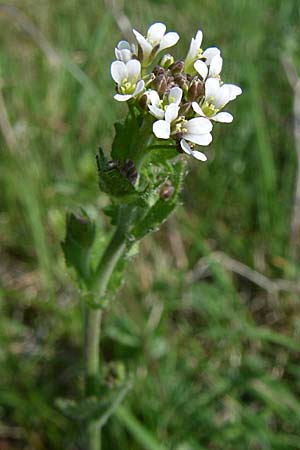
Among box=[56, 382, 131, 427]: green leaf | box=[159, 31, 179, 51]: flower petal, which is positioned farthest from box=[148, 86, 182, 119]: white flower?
box=[56, 382, 131, 427]: green leaf

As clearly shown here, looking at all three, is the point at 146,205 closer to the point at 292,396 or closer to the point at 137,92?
the point at 137,92

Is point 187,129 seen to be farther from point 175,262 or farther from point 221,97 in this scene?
point 175,262

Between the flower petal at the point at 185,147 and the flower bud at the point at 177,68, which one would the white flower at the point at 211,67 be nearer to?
the flower bud at the point at 177,68

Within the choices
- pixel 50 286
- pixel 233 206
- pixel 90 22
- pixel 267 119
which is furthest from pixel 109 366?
pixel 90 22

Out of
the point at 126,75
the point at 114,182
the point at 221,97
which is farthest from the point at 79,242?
the point at 221,97

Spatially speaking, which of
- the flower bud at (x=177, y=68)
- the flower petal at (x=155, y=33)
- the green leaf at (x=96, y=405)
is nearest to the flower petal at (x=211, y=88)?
the flower bud at (x=177, y=68)
